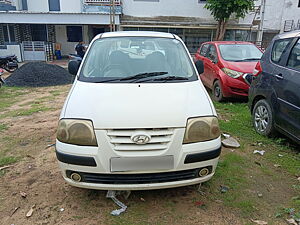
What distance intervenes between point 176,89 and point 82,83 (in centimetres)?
109

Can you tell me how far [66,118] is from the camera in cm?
244

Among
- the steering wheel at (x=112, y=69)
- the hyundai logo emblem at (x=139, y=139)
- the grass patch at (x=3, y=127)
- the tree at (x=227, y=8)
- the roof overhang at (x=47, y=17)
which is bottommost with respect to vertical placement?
the grass patch at (x=3, y=127)

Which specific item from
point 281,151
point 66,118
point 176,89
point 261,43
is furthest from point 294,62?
point 261,43

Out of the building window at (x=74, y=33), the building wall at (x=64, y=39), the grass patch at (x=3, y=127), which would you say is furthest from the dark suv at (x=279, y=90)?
the building window at (x=74, y=33)

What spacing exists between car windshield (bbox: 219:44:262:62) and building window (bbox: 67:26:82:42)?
15.0 m

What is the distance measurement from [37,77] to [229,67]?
23.3 ft

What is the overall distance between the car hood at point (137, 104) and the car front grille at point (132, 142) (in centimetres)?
5

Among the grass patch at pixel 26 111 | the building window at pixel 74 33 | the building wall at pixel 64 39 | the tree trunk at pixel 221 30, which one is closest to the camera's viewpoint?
the grass patch at pixel 26 111

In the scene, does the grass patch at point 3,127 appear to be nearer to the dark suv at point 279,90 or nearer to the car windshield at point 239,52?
the dark suv at point 279,90

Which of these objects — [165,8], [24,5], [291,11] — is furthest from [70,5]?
[291,11]

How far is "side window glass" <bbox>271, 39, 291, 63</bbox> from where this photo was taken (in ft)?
12.8

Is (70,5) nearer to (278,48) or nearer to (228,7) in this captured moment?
(228,7)

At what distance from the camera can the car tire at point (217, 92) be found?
255 inches

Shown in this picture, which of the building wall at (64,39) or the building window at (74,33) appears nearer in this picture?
the building wall at (64,39)
